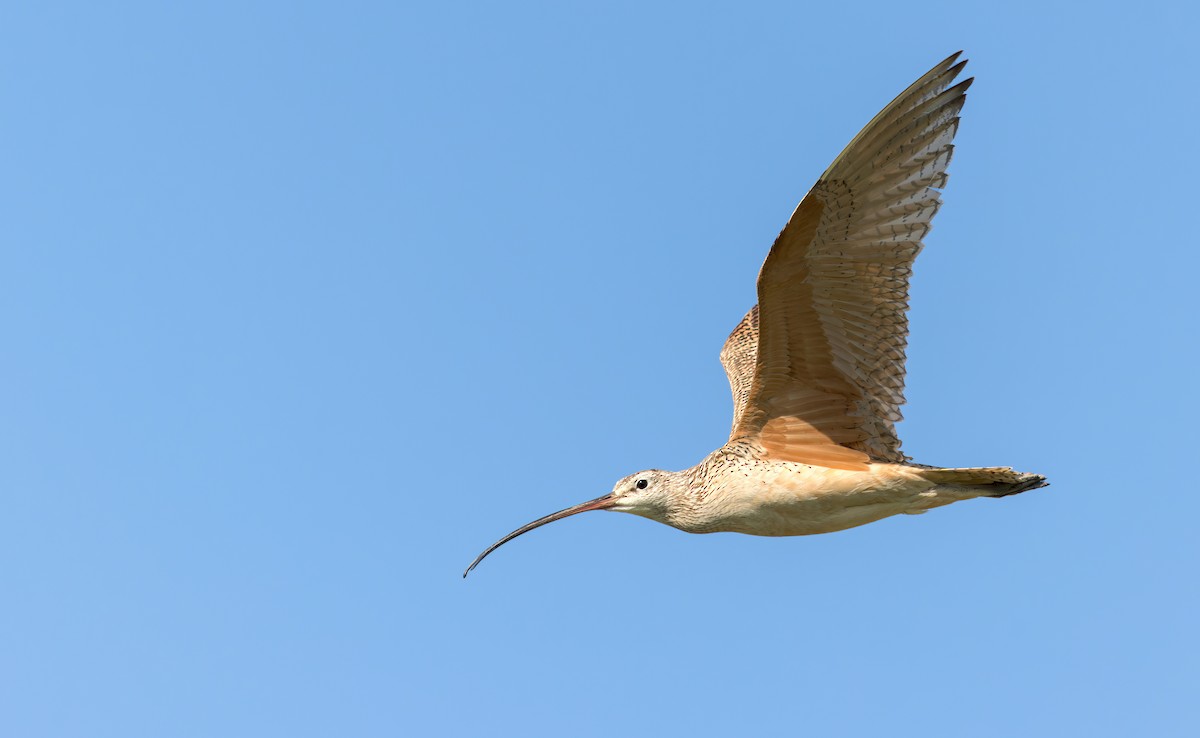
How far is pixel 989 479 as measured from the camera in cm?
1298

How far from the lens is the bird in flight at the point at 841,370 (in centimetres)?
1238

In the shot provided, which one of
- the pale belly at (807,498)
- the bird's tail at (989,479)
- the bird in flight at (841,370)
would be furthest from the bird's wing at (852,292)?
the bird's tail at (989,479)

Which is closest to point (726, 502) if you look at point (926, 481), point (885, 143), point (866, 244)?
point (926, 481)

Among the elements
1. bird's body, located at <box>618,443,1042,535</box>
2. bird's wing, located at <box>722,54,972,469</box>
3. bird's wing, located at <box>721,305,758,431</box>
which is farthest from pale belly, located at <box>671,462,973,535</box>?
bird's wing, located at <box>721,305,758,431</box>

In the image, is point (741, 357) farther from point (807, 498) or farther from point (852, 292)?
point (852, 292)

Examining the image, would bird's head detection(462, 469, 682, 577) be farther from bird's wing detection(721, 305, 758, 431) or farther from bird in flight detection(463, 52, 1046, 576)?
bird's wing detection(721, 305, 758, 431)

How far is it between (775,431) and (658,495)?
4.03ft

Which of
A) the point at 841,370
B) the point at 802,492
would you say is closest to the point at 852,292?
the point at 841,370

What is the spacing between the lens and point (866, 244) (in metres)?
12.7

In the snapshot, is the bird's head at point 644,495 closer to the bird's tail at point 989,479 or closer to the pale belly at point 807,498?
the pale belly at point 807,498

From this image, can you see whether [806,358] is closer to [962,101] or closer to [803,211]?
[803,211]

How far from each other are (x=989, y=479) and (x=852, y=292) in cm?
197

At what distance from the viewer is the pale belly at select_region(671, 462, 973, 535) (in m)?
13.3

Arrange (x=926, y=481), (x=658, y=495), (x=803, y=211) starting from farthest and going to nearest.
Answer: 1. (x=658, y=495)
2. (x=926, y=481)
3. (x=803, y=211)
